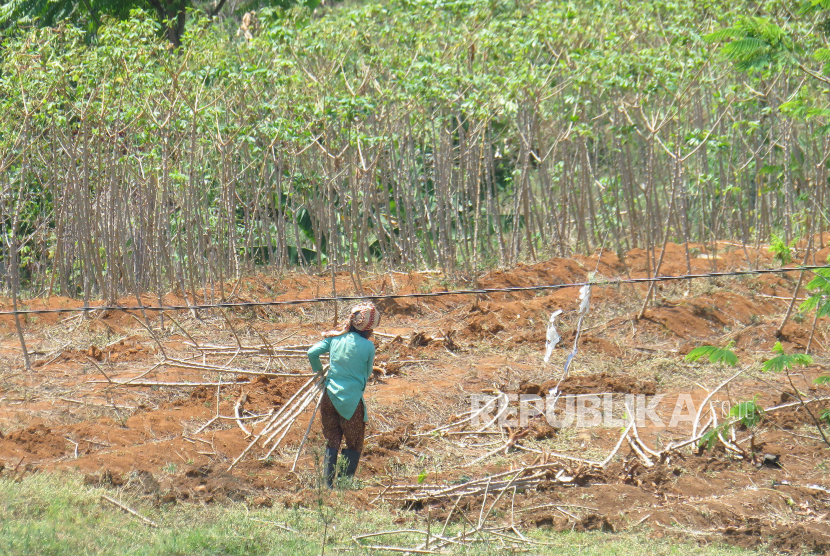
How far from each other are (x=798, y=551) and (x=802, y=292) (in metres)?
5.92

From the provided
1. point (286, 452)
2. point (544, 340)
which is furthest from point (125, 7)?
point (286, 452)

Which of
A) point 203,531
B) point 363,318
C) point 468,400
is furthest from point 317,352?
point 468,400

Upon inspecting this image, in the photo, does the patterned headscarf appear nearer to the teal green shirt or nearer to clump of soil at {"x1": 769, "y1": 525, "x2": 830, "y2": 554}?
the teal green shirt

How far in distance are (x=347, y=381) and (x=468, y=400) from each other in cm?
207

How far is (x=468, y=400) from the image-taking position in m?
6.80

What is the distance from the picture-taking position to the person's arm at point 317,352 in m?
4.94

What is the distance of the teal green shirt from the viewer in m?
4.93

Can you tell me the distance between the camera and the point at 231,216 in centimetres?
1025

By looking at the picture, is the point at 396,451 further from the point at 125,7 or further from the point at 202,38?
the point at 125,7

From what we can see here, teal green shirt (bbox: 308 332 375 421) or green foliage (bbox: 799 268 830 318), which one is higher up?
green foliage (bbox: 799 268 830 318)

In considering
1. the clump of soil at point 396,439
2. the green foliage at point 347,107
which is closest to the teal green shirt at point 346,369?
the clump of soil at point 396,439

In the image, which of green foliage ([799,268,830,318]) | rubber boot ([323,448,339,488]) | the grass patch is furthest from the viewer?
rubber boot ([323,448,339,488])

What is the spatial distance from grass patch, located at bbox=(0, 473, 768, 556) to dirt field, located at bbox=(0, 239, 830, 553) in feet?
0.54

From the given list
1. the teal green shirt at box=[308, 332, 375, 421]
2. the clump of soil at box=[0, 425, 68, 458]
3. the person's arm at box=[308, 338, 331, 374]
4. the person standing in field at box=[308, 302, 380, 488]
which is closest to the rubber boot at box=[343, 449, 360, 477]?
the person standing in field at box=[308, 302, 380, 488]
